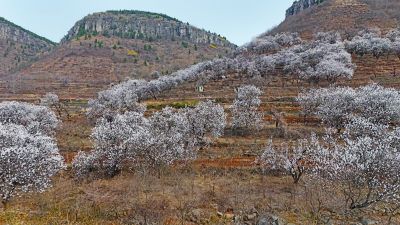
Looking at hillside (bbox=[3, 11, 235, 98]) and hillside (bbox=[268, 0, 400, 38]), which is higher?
hillside (bbox=[268, 0, 400, 38])

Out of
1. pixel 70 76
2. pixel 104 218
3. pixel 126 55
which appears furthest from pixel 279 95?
pixel 126 55

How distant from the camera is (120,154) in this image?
26250 millimetres

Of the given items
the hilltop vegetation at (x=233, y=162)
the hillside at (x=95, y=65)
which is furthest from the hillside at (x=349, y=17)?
the hillside at (x=95, y=65)

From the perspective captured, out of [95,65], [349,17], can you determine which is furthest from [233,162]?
Result: [95,65]

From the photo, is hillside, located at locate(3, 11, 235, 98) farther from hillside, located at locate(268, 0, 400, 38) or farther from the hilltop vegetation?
hillside, located at locate(268, 0, 400, 38)

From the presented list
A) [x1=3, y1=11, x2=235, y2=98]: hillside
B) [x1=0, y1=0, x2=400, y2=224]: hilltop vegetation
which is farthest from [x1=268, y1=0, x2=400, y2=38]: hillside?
[x1=3, y1=11, x2=235, y2=98]: hillside

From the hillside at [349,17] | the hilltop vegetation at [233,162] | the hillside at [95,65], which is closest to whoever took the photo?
the hilltop vegetation at [233,162]

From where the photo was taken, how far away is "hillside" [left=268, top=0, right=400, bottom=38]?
115 meters

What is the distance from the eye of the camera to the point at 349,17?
420 ft

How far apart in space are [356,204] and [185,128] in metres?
21.5

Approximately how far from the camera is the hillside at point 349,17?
11494 cm

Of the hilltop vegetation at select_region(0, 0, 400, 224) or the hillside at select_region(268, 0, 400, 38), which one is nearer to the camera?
the hilltop vegetation at select_region(0, 0, 400, 224)

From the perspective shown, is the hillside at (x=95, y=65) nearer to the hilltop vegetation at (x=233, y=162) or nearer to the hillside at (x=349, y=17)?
the hilltop vegetation at (x=233, y=162)

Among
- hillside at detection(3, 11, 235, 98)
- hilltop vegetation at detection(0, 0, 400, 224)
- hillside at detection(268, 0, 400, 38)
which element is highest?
hillside at detection(268, 0, 400, 38)
